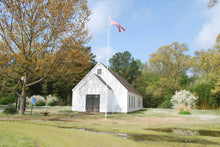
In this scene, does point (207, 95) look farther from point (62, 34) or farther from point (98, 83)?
point (62, 34)

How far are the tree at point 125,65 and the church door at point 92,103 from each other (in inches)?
1129

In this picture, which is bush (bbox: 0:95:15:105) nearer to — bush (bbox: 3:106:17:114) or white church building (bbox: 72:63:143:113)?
white church building (bbox: 72:63:143:113)

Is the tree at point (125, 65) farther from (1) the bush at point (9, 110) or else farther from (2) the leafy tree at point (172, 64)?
(1) the bush at point (9, 110)

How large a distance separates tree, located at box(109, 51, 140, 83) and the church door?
28678mm

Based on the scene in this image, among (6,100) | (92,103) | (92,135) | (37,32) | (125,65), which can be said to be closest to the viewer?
(92,135)

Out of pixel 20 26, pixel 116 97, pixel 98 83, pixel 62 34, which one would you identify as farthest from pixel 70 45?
pixel 116 97

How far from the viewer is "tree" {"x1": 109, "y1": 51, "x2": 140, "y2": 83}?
171 feet

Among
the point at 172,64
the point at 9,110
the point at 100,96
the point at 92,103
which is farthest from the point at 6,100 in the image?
the point at 172,64

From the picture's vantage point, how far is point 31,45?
58.8 feet

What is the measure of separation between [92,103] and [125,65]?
32.4m

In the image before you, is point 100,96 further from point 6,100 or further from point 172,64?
point 6,100

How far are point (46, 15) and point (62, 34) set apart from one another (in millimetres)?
2201

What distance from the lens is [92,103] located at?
23625mm

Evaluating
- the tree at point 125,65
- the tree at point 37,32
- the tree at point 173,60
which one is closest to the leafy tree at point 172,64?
the tree at point 173,60
